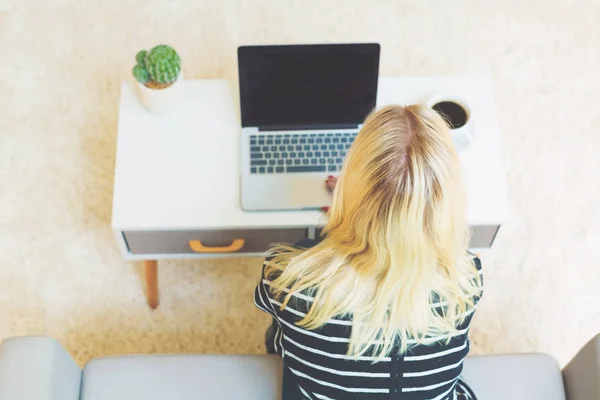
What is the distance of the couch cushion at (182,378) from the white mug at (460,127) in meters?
0.59

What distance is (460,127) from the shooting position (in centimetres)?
143

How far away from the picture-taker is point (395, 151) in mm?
979

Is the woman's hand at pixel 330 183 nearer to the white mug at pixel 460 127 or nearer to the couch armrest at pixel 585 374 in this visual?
the white mug at pixel 460 127

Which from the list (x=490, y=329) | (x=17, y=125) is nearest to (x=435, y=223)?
(x=490, y=329)

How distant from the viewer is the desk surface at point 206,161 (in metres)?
1.40

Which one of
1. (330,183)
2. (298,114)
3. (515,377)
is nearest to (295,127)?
(298,114)

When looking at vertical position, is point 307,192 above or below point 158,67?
below

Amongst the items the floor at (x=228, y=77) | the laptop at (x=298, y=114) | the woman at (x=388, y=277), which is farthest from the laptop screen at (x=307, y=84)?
the floor at (x=228, y=77)

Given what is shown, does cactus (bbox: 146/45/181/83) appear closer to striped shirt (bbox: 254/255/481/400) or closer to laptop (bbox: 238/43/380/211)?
laptop (bbox: 238/43/380/211)

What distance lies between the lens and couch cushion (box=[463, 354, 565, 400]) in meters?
1.29

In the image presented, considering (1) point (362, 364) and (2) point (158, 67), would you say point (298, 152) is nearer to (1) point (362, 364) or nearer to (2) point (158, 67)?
(2) point (158, 67)

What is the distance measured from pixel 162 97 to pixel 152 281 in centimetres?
48

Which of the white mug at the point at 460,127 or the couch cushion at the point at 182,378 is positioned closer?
the couch cushion at the point at 182,378

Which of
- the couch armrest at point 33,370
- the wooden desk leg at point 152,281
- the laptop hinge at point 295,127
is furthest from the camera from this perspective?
the wooden desk leg at point 152,281
